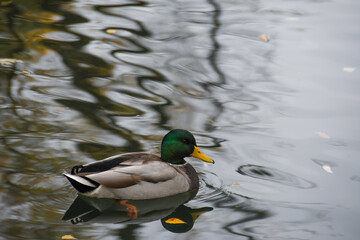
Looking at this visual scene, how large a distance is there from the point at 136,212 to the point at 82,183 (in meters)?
0.56

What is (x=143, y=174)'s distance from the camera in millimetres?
6070

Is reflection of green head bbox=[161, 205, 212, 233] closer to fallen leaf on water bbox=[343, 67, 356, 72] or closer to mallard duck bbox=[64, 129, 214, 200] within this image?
mallard duck bbox=[64, 129, 214, 200]

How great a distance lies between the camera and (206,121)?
7711 millimetres

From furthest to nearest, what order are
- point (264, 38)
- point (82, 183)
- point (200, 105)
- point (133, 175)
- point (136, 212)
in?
point (264, 38) < point (200, 105) < point (133, 175) < point (136, 212) < point (82, 183)

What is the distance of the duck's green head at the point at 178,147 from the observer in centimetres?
636

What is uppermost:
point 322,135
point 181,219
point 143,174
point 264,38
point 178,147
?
point 264,38

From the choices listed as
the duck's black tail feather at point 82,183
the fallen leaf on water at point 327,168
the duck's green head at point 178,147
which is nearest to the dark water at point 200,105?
the fallen leaf on water at point 327,168

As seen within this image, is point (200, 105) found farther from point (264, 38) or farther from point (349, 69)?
point (264, 38)

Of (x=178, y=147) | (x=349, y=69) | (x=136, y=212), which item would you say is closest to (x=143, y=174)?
(x=136, y=212)

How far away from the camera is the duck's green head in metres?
6.36

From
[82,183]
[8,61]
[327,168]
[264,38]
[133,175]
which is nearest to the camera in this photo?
[82,183]

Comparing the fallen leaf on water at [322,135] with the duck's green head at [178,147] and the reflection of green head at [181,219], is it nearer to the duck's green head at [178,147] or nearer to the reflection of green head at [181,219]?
the duck's green head at [178,147]

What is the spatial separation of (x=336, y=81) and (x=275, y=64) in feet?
3.10

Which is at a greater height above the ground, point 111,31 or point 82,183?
point 111,31
